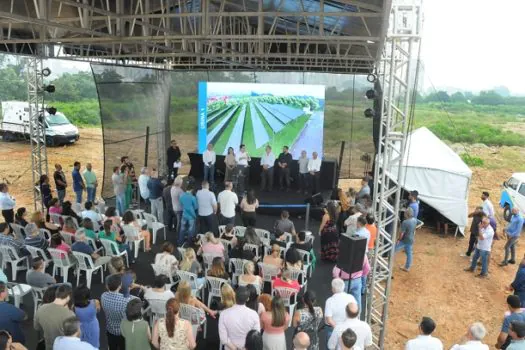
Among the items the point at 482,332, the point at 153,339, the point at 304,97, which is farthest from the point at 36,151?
the point at 482,332

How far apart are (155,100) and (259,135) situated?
11.7ft

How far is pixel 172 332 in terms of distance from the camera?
3.68 m

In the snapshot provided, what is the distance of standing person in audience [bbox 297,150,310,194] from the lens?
12586mm

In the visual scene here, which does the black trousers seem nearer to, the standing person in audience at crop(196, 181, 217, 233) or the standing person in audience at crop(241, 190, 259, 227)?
the standing person in audience at crop(196, 181, 217, 233)

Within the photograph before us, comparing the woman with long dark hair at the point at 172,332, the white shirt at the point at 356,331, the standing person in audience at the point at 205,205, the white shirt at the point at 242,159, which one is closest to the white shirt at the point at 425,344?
the white shirt at the point at 356,331

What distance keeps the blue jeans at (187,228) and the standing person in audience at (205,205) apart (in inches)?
7.7


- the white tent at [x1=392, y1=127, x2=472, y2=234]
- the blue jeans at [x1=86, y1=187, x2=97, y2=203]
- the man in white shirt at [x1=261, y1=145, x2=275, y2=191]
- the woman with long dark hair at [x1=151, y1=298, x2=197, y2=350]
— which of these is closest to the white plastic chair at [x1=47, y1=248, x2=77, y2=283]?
the woman with long dark hair at [x1=151, y1=298, x2=197, y2=350]

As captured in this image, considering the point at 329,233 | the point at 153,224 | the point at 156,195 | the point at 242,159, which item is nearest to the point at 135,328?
the point at 329,233

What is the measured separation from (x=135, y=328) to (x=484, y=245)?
7.38 m

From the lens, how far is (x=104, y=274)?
7.00 m

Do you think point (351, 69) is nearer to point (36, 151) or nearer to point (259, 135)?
point (259, 135)

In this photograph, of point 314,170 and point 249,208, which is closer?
point 249,208

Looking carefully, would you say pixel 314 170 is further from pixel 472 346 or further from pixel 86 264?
pixel 472 346

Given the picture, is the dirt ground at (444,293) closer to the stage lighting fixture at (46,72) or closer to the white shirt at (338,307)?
the white shirt at (338,307)
